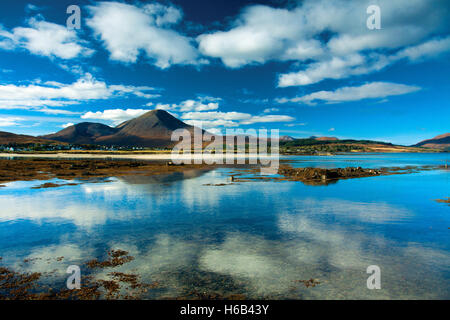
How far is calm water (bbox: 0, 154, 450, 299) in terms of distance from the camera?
8.88 metres

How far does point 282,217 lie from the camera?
17891 mm

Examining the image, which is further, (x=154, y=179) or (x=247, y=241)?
(x=154, y=179)

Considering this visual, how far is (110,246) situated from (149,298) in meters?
5.47

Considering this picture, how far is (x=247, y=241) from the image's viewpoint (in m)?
13.1

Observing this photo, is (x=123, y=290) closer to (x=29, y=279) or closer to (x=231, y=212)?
(x=29, y=279)

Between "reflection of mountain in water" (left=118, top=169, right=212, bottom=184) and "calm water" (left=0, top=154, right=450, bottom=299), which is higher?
"reflection of mountain in water" (left=118, top=169, right=212, bottom=184)

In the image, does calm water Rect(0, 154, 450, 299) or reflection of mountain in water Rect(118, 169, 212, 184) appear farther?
reflection of mountain in water Rect(118, 169, 212, 184)

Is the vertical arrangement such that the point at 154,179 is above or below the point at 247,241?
above

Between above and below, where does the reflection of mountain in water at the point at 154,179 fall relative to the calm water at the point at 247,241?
above

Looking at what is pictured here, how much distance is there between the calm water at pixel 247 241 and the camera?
888cm

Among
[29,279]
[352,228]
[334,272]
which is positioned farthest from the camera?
[352,228]

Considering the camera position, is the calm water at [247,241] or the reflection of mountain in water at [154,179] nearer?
the calm water at [247,241]
